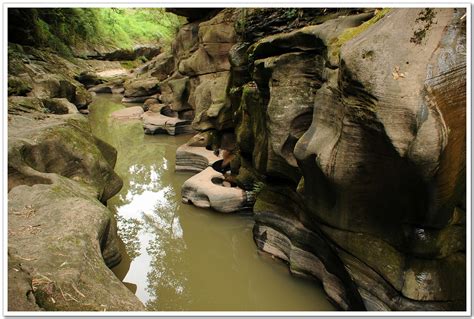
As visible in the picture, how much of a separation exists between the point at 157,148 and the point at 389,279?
11.9m

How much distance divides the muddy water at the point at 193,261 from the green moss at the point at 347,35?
3.67 meters

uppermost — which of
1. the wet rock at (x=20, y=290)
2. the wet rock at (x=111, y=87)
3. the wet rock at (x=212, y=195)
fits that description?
the wet rock at (x=20, y=290)

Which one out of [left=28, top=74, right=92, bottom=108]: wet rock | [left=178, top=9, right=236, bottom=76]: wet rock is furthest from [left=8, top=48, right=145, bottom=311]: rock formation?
[left=178, top=9, right=236, bottom=76]: wet rock

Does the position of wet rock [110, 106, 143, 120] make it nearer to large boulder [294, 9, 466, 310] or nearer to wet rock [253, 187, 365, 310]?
wet rock [253, 187, 365, 310]

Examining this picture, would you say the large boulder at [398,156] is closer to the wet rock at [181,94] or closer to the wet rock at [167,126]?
the wet rock at [167,126]

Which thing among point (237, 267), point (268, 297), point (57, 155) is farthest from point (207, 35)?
point (268, 297)

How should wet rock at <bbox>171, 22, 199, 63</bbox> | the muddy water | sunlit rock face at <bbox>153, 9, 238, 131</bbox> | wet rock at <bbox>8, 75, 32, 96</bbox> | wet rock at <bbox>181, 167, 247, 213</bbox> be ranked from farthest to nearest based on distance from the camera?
wet rock at <bbox>171, 22, 199, 63</bbox>, wet rock at <bbox>8, 75, 32, 96</bbox>, sunlit rock face at <bbox>153, 9, 238, 131</bbox>, wet rock at <bbox>181, 167, 247, 213</bbox>, the muddy water

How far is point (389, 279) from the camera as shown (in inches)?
175

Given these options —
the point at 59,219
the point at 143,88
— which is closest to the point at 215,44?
the point at 59,219

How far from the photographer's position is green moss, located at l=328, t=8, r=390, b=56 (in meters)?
4.69

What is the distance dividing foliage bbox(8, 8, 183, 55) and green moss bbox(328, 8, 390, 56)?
1770 cm

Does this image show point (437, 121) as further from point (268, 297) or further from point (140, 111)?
point (140, 111)

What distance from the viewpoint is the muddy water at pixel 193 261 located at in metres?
5.87

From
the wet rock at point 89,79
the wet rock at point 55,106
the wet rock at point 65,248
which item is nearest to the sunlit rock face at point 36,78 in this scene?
the wet rock at point 55,106
